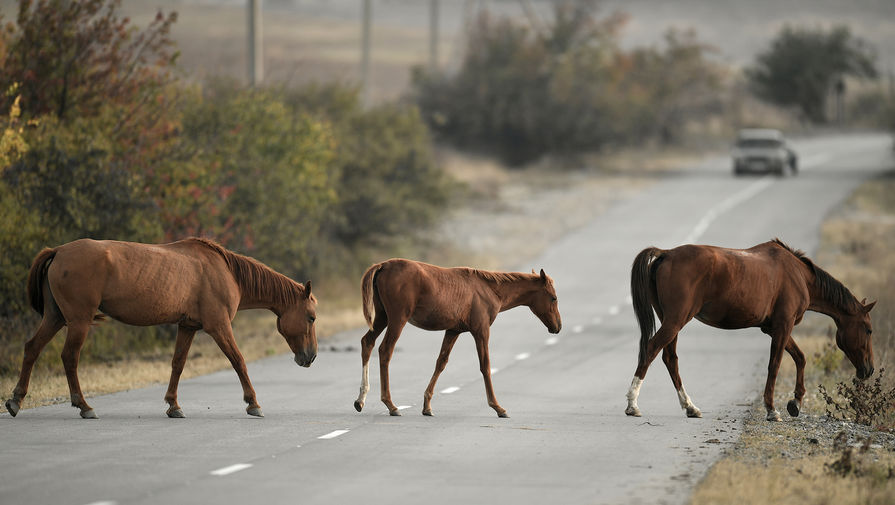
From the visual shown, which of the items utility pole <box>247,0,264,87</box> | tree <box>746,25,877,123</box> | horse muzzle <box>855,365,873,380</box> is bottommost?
horse muzzle <box>855,365,873,380</box>

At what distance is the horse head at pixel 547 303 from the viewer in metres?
15.2

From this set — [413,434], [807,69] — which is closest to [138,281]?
[413,434]

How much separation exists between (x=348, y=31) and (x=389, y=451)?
450 feet

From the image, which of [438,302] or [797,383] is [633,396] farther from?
[438,302]

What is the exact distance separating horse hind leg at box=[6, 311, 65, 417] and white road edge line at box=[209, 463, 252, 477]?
3.64 m

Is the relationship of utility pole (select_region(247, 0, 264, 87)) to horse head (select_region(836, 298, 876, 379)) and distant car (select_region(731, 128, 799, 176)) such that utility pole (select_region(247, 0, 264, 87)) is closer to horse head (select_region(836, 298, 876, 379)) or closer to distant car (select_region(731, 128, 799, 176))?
horse head (select_region(836, 298, 876, 379))

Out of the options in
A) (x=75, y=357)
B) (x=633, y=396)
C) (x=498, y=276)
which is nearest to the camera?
(x=75, y=357)

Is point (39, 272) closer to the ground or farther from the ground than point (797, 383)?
farther from the ground

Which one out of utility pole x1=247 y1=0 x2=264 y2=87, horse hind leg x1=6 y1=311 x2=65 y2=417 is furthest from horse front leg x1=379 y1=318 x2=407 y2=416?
utility pole x1=247 y1=0 x2=264 y2=87

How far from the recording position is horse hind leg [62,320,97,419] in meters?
13.9

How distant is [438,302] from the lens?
14531 millimetres

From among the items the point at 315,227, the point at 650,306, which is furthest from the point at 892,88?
the point at 650,306

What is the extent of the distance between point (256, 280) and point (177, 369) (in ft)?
4.28

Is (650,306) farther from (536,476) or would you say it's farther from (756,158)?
(756,158)
